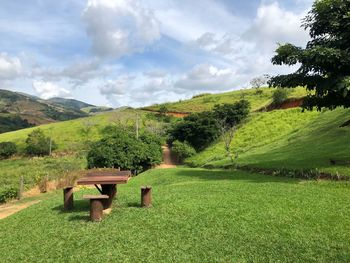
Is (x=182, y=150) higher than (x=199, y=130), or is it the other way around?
(x=199, y=130)

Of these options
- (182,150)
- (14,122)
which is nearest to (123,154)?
(182,150)

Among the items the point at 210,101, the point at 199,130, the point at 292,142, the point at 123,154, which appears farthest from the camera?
the point at 210,101

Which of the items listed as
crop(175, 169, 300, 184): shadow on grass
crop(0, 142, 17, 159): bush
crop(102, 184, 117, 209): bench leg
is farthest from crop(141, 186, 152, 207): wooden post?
crop(0, 142, 17, 159): bush

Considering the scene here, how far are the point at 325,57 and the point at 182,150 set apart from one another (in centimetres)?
4094

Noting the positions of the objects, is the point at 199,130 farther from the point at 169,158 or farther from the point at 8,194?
the point at 8,194

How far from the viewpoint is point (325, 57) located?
19281 millimetres

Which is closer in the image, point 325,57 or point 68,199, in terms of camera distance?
point 68,199

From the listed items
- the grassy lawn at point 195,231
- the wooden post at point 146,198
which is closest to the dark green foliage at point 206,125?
the grassy lawn at point 195,231

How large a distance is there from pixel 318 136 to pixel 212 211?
2575cm

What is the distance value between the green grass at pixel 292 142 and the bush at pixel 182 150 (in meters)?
2.24

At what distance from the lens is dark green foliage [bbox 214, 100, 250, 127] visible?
6430cm

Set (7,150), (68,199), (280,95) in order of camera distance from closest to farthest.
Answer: (68,199)
(280,95)
(7,150)

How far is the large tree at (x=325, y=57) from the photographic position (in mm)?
19406

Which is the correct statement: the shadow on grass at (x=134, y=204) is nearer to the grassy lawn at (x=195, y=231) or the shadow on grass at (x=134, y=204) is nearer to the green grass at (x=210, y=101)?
the grassy lawn at (x=195, y=231)
